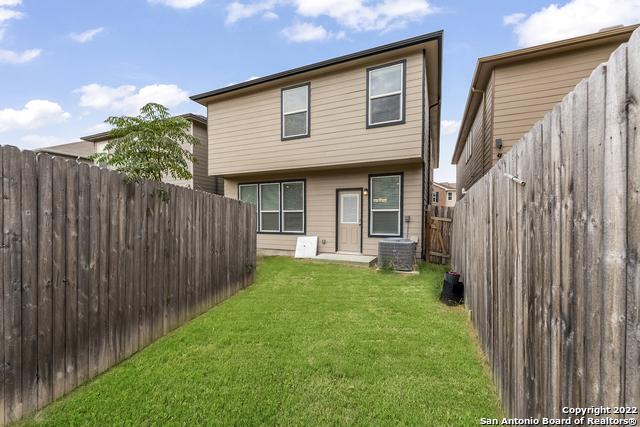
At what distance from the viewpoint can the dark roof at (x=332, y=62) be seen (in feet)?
23.9

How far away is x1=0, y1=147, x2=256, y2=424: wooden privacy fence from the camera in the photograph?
2.19 metres

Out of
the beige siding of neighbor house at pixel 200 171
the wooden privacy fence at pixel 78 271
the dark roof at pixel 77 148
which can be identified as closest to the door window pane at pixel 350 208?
the wooden privacy fence at pixel 78 271

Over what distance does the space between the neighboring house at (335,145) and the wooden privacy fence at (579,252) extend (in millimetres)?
6152

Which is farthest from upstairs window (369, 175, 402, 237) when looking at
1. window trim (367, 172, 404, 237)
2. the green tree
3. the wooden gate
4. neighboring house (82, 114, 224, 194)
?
neighboring house (82, 114, 224, 194)

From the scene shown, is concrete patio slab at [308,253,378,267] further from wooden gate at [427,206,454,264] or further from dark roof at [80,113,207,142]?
dark roof at [80,113,207,142]

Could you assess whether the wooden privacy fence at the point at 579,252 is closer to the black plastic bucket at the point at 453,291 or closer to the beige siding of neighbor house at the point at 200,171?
the black plastic bucket at the point at 453,291

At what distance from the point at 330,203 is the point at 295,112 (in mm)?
3065

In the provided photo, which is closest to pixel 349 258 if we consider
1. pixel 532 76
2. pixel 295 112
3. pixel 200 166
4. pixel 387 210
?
pixel 387 210

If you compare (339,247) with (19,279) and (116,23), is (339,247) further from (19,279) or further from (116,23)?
(116,23)

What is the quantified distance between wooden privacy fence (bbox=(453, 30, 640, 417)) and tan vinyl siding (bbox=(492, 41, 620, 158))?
632cm

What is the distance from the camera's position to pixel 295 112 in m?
9.45

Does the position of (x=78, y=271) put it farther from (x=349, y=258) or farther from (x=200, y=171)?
(x=200, y=171)

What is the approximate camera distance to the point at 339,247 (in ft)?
31.3

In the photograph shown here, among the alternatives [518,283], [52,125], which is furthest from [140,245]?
[52,125]
